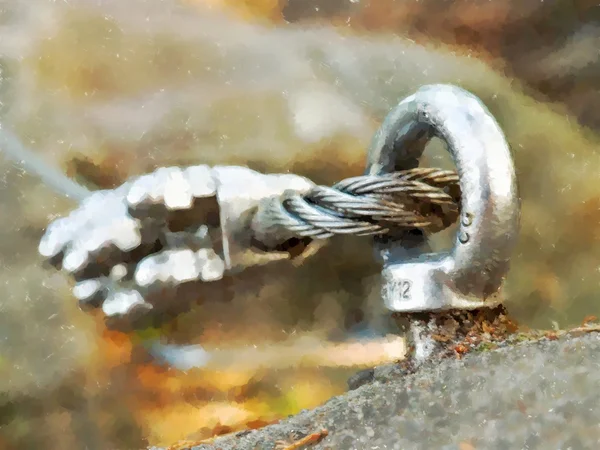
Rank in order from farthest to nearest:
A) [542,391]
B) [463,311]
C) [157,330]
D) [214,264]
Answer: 1. [157,330]
2. [214,264]
3. [463,311]
4. [542,391]

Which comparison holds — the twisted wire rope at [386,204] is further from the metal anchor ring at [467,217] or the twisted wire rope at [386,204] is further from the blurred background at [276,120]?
the blurred background at [276,120]

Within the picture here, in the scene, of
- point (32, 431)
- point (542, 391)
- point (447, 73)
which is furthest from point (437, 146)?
point (32, 431)

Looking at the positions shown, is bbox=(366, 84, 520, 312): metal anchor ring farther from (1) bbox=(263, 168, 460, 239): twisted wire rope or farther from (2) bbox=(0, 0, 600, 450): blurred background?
(2) bbox=(0, 0, 600, 450): blurred background

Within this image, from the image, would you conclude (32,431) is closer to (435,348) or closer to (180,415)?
(180,415)

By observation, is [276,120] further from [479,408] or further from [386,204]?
[479,408]

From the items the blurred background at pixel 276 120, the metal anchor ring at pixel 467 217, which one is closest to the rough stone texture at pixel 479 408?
the metal anchor ring at pixel 467 217

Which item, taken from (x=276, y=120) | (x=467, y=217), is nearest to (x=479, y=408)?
(x=467, y=217)
